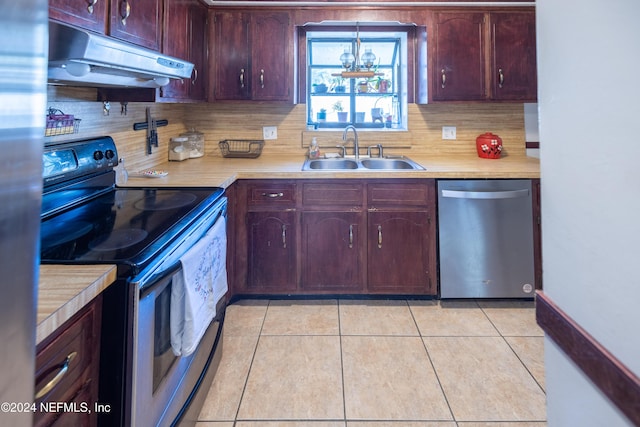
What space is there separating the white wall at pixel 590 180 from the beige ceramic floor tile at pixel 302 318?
159cm

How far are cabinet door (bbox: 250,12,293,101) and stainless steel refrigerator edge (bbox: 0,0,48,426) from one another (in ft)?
8.13

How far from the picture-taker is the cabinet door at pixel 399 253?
249 centimetres

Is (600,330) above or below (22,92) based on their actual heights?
below

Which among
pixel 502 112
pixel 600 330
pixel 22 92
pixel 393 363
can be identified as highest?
pixel 502 112

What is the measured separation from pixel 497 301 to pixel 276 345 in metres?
1.55

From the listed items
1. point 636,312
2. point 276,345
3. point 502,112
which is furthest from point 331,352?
point 502,112

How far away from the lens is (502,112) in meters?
3.13

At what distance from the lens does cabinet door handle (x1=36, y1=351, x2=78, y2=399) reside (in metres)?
0.71

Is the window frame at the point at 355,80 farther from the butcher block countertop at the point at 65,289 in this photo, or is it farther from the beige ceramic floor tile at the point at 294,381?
the butcher block countertop at the point at 65,289

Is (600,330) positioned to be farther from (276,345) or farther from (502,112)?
(502,112)

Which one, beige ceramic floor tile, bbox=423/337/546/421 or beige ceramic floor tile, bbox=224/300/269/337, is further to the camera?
beige ceramic floor tile, bbox=224/300/269/337

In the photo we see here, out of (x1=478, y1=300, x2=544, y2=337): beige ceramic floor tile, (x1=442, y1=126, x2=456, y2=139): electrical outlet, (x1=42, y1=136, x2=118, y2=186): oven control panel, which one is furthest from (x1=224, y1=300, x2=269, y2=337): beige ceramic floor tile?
(x1=442, y1=126, x2=456, y2=139): electrical outlet

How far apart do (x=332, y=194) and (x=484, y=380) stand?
1341 mm

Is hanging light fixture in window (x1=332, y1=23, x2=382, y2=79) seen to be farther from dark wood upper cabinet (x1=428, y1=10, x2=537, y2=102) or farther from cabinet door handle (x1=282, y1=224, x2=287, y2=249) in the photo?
cabinet door handle (x1=282, y1=224, x2=287, y2=249)
